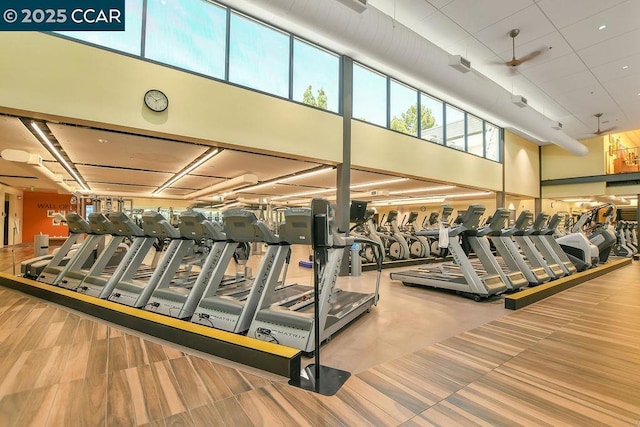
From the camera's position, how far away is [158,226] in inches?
153

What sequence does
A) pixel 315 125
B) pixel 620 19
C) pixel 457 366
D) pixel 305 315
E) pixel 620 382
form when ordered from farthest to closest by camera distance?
pixel 315 125
pixel 620 19
pixel 305 315
pixel 457 366
pixel 620 382

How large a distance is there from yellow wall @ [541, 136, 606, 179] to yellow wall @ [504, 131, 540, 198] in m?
0.44

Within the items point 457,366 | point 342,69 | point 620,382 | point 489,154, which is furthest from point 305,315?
point 489,154

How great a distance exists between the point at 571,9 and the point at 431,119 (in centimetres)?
427

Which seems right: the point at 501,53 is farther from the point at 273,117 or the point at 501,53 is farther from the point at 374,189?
the point at 374,189

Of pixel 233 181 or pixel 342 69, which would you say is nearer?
pixel 342 69

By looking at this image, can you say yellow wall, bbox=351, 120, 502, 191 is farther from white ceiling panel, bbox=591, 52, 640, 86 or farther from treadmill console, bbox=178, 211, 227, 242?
treadmill console, bbox=178, 211, 227, 242

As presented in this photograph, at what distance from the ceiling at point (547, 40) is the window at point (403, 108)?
1.89 metres

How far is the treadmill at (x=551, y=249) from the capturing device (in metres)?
5.88

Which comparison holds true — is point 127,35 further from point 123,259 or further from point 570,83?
point 570,83

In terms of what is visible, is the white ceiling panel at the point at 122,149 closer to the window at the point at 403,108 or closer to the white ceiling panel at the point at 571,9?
the window at the point at 403,108

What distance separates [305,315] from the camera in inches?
106

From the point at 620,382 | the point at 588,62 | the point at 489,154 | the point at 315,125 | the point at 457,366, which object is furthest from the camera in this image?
the point at 489,154

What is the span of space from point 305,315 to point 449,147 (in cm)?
887
